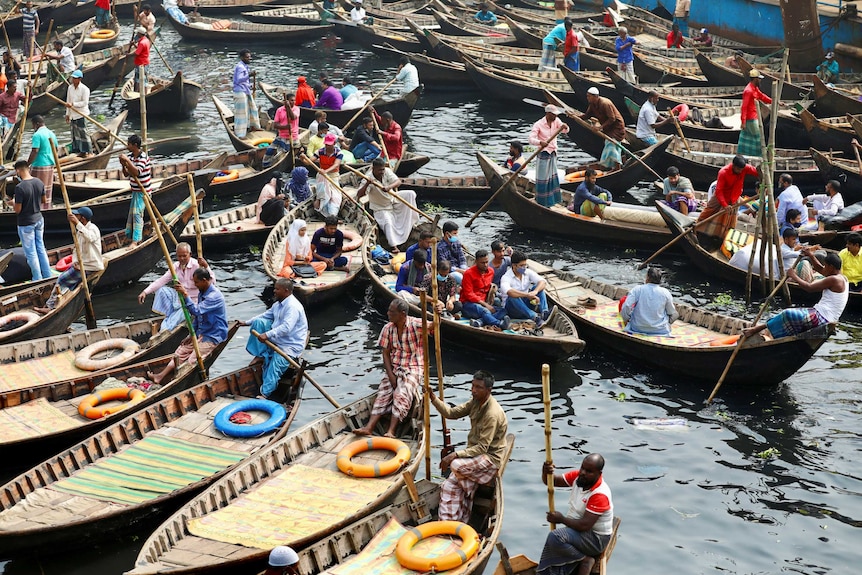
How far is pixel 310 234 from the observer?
1736cm

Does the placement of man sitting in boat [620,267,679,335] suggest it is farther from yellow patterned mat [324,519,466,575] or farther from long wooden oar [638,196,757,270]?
yellow patterned mat [324,519,466,575]

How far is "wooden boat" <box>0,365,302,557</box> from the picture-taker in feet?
30.1

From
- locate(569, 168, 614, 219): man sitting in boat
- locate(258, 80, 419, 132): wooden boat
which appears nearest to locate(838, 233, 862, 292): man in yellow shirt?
locate(569, 168, 614, 219): man sitting in boat

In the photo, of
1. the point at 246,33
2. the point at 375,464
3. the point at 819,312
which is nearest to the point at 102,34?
the point at 246,33

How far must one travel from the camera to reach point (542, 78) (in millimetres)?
27516

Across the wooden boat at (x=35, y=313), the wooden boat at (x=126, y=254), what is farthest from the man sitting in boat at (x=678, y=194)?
the wooden boat at (x=35, y=313)

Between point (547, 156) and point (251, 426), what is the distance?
8.96 metres

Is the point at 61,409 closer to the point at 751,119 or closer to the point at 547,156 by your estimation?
the point at 547,156

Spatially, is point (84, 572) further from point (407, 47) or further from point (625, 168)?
point (407, 47)

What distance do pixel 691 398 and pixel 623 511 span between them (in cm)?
277

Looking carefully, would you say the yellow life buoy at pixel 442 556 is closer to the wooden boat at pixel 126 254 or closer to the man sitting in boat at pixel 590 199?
the wooden boat at pixel 126 254

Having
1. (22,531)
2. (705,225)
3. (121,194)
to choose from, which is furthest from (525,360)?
(121,194)

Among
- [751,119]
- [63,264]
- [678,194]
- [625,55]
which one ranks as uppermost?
[625,55]

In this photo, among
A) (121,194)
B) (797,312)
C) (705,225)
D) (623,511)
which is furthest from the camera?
(121,194)
